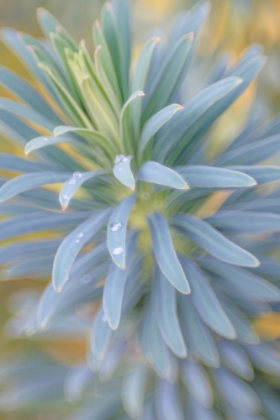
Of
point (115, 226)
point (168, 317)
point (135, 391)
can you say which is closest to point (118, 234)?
point (115, 226)

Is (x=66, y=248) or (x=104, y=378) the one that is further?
(x=104, y=378)

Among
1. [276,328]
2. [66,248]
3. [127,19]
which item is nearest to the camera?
[66,248]

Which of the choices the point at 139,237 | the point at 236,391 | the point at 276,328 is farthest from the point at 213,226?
the point at 276,328

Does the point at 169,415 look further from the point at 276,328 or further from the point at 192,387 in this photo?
the point at 276,328

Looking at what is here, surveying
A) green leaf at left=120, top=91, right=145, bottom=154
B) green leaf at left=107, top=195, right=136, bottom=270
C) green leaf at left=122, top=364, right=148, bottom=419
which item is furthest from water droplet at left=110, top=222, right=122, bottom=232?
green leaf at left=122, top=364, right=148, bottom=419

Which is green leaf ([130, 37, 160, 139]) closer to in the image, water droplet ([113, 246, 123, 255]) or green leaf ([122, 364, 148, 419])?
water droplet ([113, 246, 123, 255])

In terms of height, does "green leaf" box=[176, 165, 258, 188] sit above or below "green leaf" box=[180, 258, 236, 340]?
above

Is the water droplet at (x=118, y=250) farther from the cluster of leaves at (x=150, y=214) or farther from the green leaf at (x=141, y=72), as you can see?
the green leaf at (x=141, y=72)
